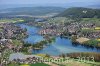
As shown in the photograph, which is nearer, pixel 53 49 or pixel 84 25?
pixel 53 49

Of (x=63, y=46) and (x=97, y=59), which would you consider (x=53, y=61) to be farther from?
(x=63, y=46)

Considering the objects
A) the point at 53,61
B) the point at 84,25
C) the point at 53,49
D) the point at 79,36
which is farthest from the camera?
the point at 84,25

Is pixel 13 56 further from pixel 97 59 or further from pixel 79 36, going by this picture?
pixel 79 36

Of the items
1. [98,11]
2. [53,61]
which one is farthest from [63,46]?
[98,11]

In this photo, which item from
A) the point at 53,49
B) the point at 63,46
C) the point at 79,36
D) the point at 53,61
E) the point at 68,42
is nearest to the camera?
the point at 53,61

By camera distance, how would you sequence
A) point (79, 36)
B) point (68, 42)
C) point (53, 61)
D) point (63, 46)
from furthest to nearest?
point (79, 36) → point (68, 42) → point (63, 46) → point (53, 61)

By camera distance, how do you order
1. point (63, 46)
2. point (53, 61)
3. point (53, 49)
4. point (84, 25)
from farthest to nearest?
point (84, 25) < point (63, 46) < point (53, 49) < point (53, 61)

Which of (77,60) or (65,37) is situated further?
(65,37)

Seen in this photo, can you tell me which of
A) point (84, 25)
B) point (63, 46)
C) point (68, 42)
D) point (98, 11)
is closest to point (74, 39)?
point (68, 42)

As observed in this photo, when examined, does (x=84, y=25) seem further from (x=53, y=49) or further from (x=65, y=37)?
→ (x=53, y=49)
